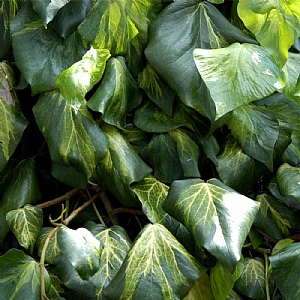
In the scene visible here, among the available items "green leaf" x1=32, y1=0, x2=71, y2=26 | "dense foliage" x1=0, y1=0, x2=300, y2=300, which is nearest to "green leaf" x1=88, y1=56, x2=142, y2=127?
"dense foliage" x1=0, y1=0, x2=300, y2=300

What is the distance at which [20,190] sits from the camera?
2.70 ft

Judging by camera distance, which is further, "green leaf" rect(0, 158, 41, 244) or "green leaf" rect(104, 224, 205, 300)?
"green leaf" rect(0, 158, 41, 244)

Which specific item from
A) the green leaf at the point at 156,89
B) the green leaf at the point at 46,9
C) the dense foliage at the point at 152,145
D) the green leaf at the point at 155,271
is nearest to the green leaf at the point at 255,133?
the dense foliage at the point at 152,145

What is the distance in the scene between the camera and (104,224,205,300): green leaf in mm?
656

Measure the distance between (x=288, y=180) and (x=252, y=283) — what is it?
18 cm

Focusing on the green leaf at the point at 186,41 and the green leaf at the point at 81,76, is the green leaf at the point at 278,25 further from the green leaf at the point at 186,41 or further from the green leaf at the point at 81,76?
the green leaf at the point at 81,76

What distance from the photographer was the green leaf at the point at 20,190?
814 mm

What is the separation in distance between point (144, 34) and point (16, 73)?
236mm

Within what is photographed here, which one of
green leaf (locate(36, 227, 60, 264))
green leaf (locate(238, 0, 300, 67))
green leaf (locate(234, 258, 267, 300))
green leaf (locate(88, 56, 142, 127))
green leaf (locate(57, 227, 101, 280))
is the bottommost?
green leaf (locate(234, 258, 267, 300))

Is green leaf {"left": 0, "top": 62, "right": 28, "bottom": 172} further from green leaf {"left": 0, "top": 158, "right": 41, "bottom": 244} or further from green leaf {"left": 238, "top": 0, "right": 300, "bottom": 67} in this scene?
green leaf {"left": 238, "top": 0, "right": 300, "bottom": 67}

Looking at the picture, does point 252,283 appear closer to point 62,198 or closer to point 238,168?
point 238,168

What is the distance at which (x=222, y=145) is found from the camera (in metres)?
0.86

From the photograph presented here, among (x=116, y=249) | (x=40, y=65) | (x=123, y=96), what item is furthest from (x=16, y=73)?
(x=116, y=249)

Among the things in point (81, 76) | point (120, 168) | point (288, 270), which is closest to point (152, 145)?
point (120, 168)
